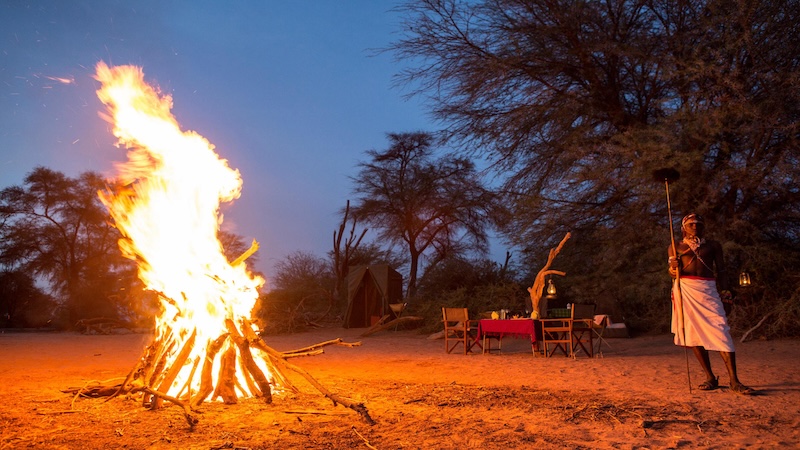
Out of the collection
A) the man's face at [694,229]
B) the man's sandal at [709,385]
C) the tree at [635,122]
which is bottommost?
the man's sandal at [709,385]

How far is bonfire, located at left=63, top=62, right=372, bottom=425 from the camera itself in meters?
6.18

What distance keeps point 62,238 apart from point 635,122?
25006 mm

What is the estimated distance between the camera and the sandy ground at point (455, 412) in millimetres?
4430

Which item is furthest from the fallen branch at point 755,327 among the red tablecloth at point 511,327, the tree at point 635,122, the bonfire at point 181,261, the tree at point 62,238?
the tree at point 62,238

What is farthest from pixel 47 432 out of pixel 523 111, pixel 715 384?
pixel 523 111

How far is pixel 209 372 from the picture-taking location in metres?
5.91

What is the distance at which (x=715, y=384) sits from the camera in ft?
21.1

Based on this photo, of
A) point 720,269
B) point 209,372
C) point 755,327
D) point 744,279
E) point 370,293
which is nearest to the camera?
point 209,372

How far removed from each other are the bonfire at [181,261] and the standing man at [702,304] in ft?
12.6

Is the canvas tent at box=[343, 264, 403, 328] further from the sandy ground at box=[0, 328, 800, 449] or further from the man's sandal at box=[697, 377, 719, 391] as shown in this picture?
the man's sandal at box=[697, 377, 719, 391]

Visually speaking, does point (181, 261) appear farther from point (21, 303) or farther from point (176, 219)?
point (21, 303)

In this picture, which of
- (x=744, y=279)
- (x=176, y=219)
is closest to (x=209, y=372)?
(x=176, y=219)

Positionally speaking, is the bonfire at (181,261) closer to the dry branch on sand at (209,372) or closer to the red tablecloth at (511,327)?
the dry branch on sand at (209,372)

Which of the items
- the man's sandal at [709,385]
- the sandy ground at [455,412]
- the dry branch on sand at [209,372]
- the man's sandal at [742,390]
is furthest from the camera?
the man's sandal at [709,385]
